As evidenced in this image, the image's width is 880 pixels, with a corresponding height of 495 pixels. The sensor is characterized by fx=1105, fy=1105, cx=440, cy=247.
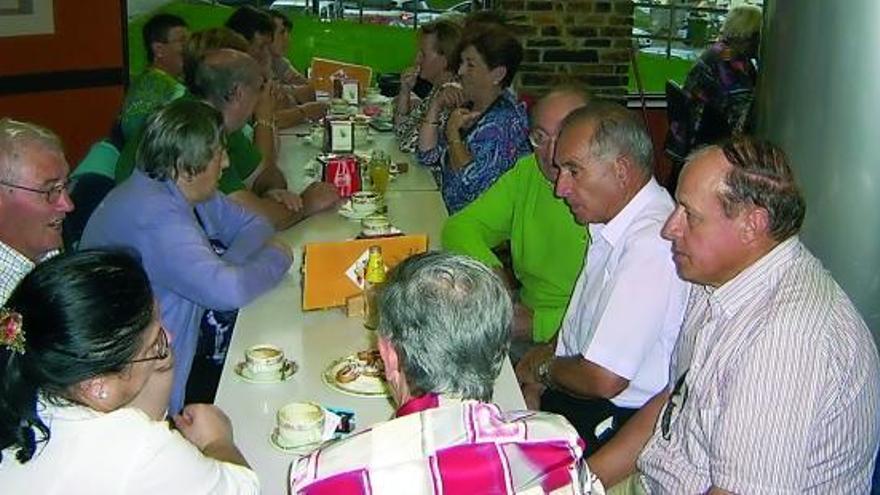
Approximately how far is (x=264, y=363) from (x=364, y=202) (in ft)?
4.98

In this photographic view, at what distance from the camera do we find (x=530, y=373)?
2.97 meters

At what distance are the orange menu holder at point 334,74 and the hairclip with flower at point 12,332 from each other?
15.8ft

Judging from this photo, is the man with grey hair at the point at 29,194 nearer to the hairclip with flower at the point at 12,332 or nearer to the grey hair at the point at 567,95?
the hairclip with flower at the point at 12,332

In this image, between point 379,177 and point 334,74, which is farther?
point 334,74

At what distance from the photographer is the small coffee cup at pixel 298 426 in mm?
2115

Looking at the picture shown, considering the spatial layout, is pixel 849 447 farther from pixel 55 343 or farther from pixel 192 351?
pixel 192 351

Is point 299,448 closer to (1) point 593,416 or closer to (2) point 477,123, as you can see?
(1) point 593,416

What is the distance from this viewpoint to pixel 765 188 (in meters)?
1.98

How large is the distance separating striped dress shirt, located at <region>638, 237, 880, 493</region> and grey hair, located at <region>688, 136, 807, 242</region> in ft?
0.17

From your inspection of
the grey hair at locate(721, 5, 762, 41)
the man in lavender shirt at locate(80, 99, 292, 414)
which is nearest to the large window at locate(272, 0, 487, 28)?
the grey hair at locate(721, 5, 762, 41)

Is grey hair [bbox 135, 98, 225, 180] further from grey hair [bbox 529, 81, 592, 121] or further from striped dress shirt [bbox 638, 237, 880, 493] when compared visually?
striped dress shirt [bbox 638, 237, 880, 493]

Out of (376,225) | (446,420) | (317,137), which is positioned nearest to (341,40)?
(317,137)

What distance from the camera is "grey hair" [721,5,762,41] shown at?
20.8ft

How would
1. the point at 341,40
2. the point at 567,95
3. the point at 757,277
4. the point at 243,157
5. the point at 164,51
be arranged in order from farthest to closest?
the point at 341,40 < the point at 164,51 < the point at 243,157 < the point at 567,95 < the point at 757,277
